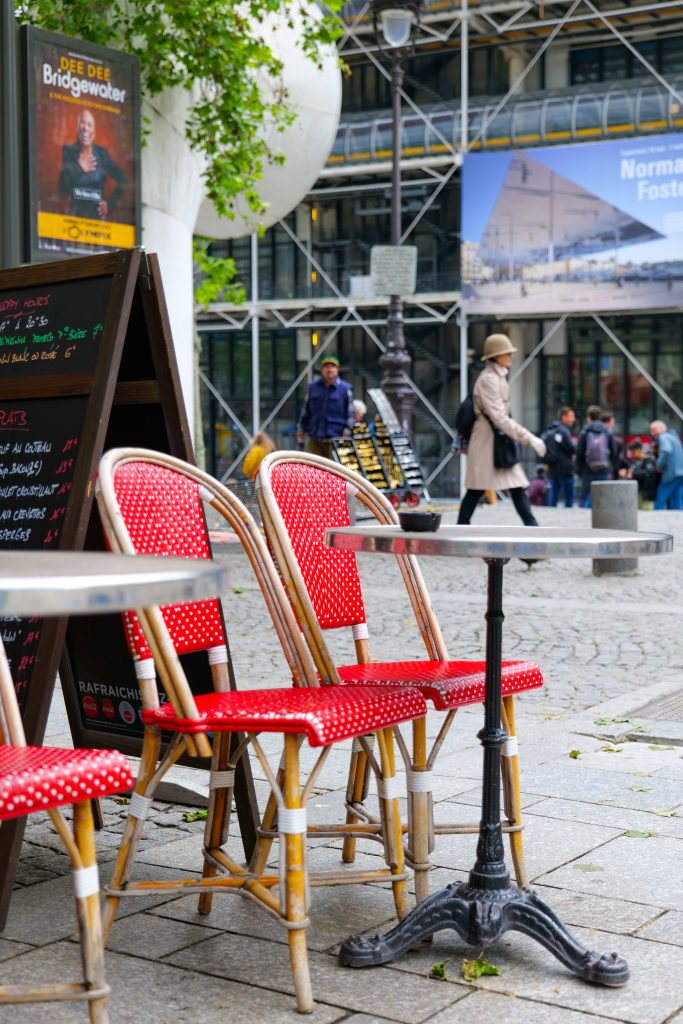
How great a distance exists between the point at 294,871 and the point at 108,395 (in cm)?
136

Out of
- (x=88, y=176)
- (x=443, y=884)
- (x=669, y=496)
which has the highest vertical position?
(x=88, y=176)

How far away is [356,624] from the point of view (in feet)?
13.1

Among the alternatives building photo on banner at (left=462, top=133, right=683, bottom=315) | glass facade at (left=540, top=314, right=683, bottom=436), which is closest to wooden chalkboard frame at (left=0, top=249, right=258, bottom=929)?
building photo on banner at (left=462, top=133, right=683, bottom=315)

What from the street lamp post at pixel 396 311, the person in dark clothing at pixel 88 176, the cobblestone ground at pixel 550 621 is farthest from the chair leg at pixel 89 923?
the street lamp post at pixel 396 311

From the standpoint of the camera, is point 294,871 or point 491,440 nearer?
point 294,871

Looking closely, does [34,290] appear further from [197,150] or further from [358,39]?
[358,39]

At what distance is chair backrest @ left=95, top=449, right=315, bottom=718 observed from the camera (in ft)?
10.9

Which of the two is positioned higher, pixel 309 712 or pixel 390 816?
pixel 309 712

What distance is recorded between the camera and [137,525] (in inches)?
135

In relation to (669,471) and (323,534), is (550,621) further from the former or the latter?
(669,471)

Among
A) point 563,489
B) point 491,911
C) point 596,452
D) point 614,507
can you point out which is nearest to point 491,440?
point 614,507

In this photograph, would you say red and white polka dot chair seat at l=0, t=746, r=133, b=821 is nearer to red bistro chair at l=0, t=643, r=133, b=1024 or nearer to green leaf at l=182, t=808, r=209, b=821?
red bistro chair at l=0, t=643, r=133, b=1024

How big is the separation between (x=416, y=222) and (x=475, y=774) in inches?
1012

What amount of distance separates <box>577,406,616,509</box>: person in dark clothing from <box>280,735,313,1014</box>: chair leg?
1738 cm
